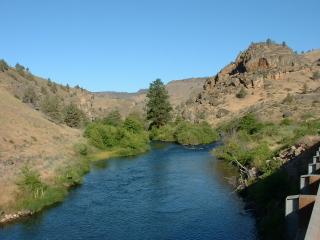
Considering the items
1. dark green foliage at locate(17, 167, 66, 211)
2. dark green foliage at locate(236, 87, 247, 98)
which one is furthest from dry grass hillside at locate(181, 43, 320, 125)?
dark green foliage at locate(17, 167, 66, 211)

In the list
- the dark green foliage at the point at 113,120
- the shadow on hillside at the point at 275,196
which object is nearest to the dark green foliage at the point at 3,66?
the dark green foliage at the point at 113,120

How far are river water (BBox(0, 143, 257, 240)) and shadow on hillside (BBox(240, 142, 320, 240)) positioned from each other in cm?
103

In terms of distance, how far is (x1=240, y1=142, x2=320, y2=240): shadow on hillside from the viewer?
25656 millimetres

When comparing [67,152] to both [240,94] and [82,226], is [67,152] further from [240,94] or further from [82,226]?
[240,94]

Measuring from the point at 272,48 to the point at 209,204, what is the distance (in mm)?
105596

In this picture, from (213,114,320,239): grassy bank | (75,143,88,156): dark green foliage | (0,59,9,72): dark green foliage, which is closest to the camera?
(213,114,320,239): grassy bank

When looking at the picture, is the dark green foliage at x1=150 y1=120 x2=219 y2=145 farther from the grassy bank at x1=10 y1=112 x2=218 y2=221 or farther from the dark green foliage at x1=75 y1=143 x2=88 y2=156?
the dark green foliage at x1=75 y1=143 x2=88 y2=156

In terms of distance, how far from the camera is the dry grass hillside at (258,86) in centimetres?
10000

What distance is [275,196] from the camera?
30562mm

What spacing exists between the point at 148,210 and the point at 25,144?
2868cm

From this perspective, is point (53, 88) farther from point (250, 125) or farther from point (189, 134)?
point (250, 125)

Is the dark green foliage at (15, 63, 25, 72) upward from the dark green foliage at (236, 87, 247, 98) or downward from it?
upward

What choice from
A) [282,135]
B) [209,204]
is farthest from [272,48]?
[209,204]

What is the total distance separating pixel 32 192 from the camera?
3881cm
